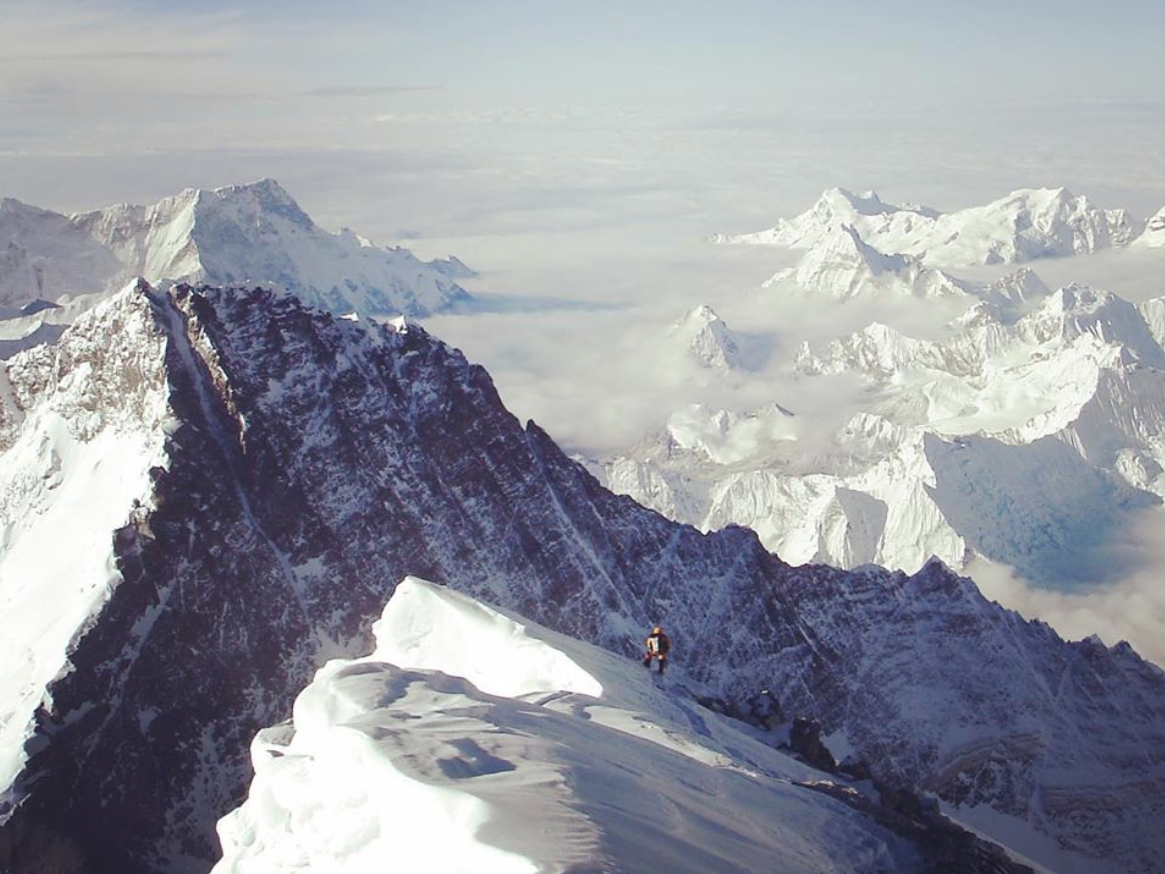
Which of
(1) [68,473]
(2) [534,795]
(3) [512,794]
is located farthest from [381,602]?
(3) [512,794]

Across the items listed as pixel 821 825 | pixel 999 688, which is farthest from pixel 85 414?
pixel 999 688

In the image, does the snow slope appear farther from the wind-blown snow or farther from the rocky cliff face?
the wind-blown snow

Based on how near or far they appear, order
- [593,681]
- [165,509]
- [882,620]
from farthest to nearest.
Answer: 1. [882,620]
2. [165,509]
3. [593,681]

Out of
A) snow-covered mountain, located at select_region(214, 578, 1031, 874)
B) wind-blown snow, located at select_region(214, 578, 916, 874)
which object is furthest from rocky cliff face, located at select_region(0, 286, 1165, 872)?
wind-blown snow, located at select_region(214, 578, 916, 874)

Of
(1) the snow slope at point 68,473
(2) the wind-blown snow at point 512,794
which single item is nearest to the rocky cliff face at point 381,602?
(1) the snow slope at point 68,473

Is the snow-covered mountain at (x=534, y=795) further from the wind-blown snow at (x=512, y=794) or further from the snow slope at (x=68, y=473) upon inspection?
the snow slope at (x=68, y=473)

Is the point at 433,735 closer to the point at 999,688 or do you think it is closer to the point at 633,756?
the point at 633,756

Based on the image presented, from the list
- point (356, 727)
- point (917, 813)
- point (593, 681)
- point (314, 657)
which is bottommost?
point (314, 657)
